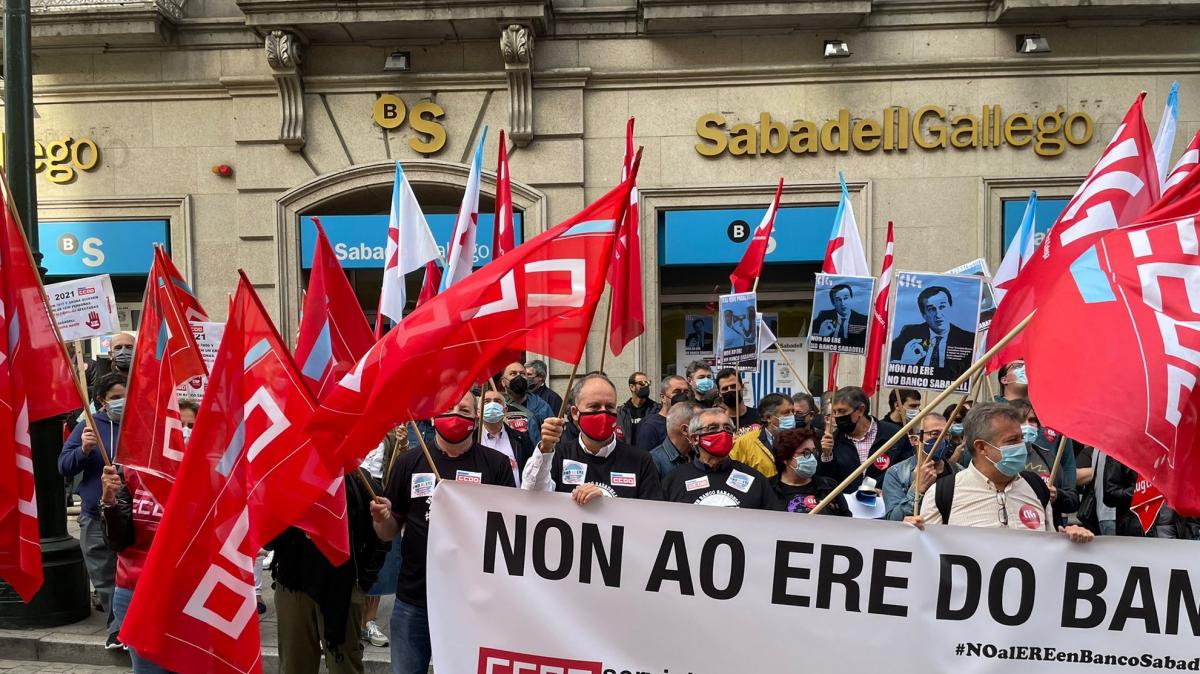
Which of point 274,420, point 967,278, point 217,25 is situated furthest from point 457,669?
point 217,25

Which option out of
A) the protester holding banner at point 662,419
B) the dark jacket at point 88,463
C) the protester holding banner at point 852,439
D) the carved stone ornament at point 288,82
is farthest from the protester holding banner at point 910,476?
the carved stone ornament at point 288,82

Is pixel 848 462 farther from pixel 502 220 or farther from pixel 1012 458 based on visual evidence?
pixel 1012 458

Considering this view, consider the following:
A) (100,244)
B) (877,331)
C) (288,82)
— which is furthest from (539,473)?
(100,244)

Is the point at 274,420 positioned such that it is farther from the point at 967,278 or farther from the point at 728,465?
the point at 967,278

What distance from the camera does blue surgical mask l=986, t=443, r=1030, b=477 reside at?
4.17 m

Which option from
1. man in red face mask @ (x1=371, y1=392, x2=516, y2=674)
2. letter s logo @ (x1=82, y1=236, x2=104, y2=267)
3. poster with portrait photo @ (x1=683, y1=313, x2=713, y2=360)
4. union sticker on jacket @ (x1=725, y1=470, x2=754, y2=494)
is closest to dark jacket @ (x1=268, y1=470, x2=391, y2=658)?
man in red face mask @ (x1=371, y1=392, x2=516, y2=674)

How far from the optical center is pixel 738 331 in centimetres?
862

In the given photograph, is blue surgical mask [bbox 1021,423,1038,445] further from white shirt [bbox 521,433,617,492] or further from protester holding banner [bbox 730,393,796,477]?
white shirt [bbox 521,433,617,492]

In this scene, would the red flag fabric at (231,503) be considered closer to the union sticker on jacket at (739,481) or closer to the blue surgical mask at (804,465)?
the union sticker on jacket at (739,481)

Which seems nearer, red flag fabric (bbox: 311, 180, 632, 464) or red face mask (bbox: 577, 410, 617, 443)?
red flag fabric (bbox: 311, 180, 632, 464)

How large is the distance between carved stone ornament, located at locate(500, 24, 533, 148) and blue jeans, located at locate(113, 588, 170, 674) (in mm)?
8679

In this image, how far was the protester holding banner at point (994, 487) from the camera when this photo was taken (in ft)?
13.8

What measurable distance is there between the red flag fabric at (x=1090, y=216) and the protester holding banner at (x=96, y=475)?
5.24 meters

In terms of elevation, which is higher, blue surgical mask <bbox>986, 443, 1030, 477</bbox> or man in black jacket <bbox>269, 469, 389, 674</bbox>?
blue surgical mask <bbox>986, 443, 1030, 477</bbox>
